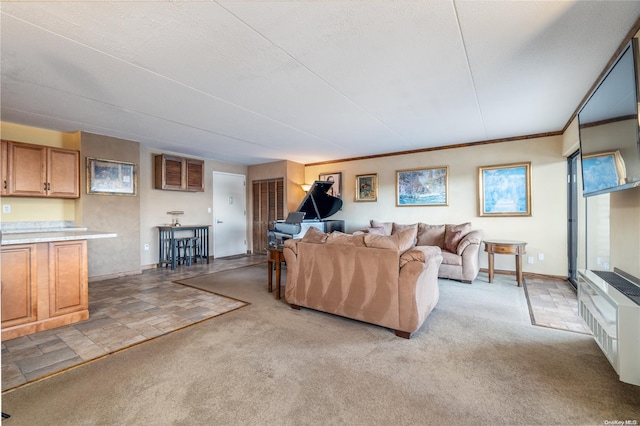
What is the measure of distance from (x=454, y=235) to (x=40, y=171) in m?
6.29

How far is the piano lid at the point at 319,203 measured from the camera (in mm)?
5204

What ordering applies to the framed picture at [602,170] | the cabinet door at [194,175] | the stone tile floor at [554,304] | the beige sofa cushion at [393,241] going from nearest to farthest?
the framed picture at [602,170] < the beige sofa cushion at [393,241] < the stone tile floor at [554,304] < the cabinet door at [194,175]

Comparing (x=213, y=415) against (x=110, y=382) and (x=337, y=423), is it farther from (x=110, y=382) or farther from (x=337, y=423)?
(x=110, y=382)

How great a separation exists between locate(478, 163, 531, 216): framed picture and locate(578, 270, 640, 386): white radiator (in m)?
3.02

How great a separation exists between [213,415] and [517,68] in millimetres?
3546

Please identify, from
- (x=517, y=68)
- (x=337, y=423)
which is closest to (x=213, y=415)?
(x=337, y=423)

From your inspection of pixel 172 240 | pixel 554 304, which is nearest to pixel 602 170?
pixel 554 304

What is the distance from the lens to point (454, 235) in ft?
15.5

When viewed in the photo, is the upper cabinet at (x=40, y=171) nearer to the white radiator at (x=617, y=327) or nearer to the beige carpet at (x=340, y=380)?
Answer: the beige carpet at (x=340, y=380)

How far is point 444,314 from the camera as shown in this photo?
125 inches

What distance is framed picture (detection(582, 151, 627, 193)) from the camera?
79.5 inches

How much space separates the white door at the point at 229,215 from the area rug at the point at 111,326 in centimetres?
264

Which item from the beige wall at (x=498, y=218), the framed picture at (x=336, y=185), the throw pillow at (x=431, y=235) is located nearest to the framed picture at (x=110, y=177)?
the framed picture at (x=336, y=185)

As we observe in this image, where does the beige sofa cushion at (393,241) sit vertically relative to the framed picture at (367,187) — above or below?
below
